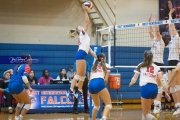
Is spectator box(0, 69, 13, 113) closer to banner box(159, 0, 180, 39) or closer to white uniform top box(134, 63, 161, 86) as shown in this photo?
white uniform top box(134, 63, 161, 86)

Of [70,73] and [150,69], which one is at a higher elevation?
[150,69]

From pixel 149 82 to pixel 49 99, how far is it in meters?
5.65

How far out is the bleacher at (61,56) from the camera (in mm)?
15672

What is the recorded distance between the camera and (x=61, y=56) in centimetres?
1620

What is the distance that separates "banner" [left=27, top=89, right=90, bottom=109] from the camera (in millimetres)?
12586

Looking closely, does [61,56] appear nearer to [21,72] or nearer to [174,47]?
[174,47]

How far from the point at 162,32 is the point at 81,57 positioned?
9351 mm

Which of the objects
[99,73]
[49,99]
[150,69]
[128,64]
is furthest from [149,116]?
[128,64]

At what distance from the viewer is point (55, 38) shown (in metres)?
17.4

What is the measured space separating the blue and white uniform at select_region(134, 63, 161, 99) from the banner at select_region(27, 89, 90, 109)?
540 centimetres

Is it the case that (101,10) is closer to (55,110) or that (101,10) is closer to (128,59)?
(128,59)

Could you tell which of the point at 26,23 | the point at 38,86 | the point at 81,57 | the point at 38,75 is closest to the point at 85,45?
the point at 81,57

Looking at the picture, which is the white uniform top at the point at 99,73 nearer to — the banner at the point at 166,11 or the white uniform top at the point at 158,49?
the white uniform top at the point at 158,49

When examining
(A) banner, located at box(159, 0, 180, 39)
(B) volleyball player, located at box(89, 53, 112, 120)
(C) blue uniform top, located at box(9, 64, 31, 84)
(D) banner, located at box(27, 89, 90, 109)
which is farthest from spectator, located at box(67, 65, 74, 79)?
(B) volleyball player, located at box(89, 53, 112, 120)
